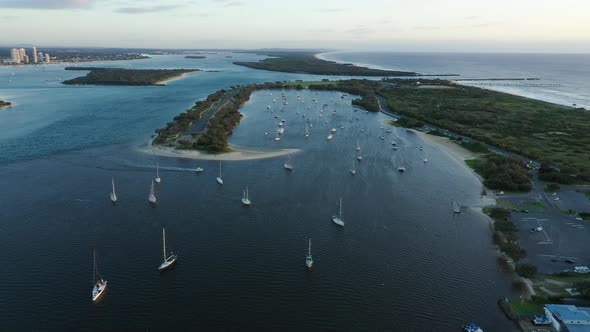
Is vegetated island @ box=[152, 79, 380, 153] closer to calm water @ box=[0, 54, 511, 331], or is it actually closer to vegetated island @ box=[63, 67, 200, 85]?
calm water @ box=[0, 54, 511, 331]

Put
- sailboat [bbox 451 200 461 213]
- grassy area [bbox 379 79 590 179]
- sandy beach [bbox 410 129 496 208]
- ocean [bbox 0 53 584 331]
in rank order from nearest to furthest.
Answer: ocean [bbox 0 53 584 331] < sailboat [bbox 451 200 461 213] < sandy beach [bbox 410 129 496 208] < grassy area [bbox 379 79 590 179]

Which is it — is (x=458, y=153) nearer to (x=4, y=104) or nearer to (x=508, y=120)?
(x=508, y=120)

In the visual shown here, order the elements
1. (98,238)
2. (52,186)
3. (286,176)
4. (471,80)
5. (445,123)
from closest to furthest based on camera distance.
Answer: (98,238) → (52,186) → (286,176) → (445,123) → (471,80)

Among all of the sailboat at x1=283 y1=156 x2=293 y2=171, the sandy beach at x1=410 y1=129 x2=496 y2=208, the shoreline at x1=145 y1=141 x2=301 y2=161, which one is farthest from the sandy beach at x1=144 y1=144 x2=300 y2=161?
the sandy beach at x1=410 y1=129 x2=496 y2=208

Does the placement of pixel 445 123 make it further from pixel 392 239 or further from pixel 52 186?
pixel 52 186

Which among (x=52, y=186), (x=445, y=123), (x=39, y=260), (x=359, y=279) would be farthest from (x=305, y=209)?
(x=445, y=123)

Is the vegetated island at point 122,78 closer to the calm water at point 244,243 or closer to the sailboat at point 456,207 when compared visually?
the calm water at point 244,243

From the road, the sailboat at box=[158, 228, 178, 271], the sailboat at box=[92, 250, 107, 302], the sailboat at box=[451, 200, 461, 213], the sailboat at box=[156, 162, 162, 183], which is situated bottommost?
the sailboat at box=[92, 250, 107, 302]
